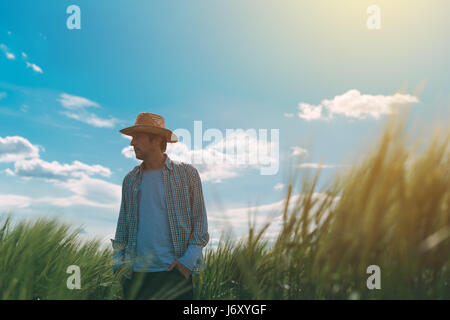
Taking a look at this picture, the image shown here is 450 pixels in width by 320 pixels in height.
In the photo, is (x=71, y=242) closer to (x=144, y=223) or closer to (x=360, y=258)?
(x=144, y=223)

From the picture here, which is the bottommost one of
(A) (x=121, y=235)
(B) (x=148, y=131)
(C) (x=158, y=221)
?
(A) (x=121, y=235)

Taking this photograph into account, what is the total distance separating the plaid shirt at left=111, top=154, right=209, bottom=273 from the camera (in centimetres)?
347

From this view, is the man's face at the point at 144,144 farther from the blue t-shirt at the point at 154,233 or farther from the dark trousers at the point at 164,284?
the dark trousers at the point at 164,284

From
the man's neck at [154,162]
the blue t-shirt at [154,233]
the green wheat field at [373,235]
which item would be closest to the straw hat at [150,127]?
the man's neck at [154,162]

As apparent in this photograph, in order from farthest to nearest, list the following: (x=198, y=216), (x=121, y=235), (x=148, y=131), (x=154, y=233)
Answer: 1. (x=148, y=131)
2. (x=121, y=235)
3. (x=198, y=216)
4. (x=154, y=233)

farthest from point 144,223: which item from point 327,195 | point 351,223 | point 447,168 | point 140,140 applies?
point 447,168

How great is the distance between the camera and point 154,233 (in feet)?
11.4

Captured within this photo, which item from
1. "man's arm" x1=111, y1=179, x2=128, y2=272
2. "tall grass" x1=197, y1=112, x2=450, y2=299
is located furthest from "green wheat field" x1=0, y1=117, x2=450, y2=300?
"man's arm" x1=111, y1=179, x2=128, y2=272

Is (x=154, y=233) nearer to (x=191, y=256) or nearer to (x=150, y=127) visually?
(x=191, y=256)

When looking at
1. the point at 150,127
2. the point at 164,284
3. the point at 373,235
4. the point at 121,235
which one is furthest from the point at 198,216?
the point at 373,235

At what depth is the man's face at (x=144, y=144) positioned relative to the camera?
12.3 ft

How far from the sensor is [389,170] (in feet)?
5.79

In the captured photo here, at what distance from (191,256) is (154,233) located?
433 mm
